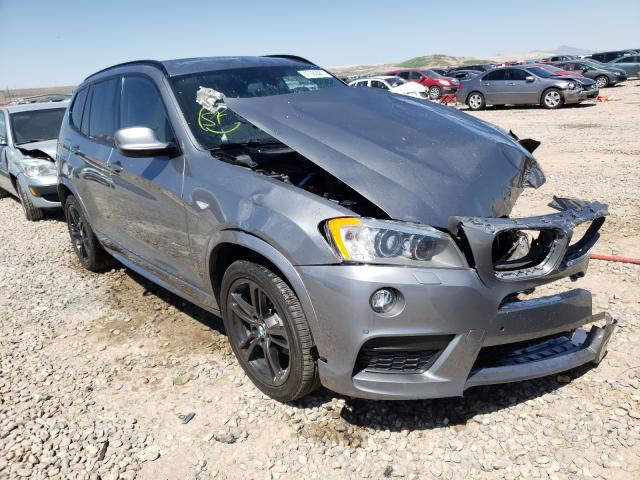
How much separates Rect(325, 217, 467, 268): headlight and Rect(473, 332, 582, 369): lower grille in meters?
0.49

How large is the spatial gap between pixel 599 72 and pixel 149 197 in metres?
27.4

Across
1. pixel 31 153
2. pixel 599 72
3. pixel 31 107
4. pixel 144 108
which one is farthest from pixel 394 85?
pixel 144 108

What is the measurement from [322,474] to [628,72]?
108 ft

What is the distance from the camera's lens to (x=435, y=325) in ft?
7.09

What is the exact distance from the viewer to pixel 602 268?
4.20 metres

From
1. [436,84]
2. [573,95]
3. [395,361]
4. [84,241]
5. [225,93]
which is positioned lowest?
[84,241]

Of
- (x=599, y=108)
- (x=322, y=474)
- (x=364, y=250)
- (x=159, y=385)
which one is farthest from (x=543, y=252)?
(x=599, y=108)

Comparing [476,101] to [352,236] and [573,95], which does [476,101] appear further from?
[352,236]

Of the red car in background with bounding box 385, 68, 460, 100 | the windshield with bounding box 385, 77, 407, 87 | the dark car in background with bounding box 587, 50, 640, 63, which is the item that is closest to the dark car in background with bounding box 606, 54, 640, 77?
the dark car in background with bounding box 587, 50, 640, 63

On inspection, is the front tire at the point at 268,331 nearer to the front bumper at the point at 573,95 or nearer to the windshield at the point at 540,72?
the front bumper at the point at 573,95

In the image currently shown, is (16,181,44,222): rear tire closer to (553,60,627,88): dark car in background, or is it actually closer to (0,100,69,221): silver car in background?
(0,100,69,221): silver car in background

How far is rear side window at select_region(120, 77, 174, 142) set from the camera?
325cm

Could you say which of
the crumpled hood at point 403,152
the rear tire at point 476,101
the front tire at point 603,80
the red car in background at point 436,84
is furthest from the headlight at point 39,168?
the front tire at point 603,80

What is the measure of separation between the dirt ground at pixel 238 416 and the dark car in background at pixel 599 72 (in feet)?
82.1
